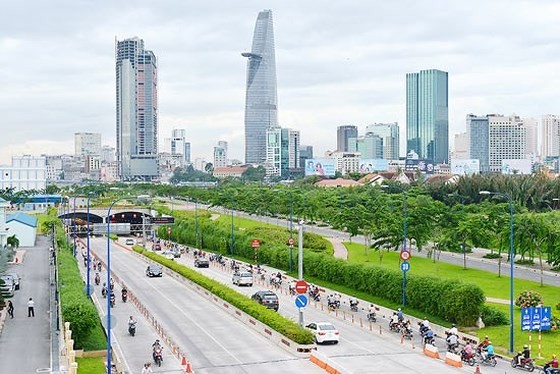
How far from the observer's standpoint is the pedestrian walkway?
40031 millimetres

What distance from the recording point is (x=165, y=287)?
7369cm

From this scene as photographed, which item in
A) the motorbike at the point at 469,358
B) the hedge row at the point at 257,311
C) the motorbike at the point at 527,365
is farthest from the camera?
the hedge row at the point at 257,311

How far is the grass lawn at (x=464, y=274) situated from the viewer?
205 feet

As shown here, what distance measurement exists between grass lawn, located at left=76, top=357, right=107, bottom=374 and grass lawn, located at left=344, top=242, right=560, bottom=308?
91.1 ft

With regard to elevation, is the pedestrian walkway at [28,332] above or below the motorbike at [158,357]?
below

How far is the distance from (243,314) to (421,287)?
11.8 metres

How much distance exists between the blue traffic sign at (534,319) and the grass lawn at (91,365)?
21.2m

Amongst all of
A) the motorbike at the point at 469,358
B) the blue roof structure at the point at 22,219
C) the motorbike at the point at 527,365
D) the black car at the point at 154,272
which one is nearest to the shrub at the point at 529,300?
the motorbike at the point at 469,358

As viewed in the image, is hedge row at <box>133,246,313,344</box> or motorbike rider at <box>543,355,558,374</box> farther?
hedge row at <box>133,246,313,344</box>

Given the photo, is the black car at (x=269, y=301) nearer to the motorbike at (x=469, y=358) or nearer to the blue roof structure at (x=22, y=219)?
the motorbike at (x=469, y=358)

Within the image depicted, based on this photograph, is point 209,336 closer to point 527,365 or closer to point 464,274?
point 527,365

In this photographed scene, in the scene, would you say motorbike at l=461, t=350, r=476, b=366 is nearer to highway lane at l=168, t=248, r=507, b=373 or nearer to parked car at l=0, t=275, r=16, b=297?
highway lane at l=168, t=248, r=507, b=373

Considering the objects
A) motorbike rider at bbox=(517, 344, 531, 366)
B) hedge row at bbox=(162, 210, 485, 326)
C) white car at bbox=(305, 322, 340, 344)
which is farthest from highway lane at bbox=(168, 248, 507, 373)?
hedge row at bbox=(162, 210, 485, 326)

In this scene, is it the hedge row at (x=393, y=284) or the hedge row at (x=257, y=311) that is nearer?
the hedge row at (x=257, y=311)
